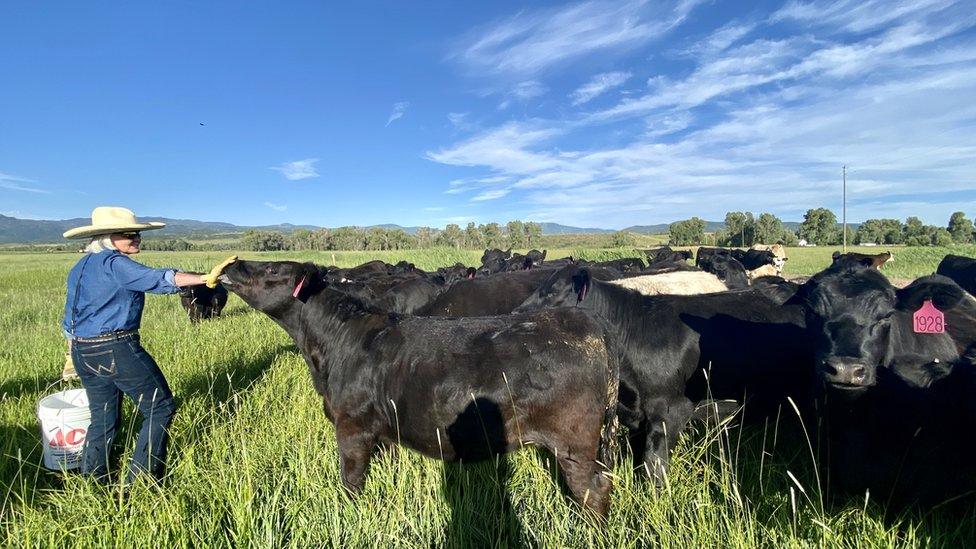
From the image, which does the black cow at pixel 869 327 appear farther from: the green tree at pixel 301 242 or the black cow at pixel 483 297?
the green tree at pixel 301 242

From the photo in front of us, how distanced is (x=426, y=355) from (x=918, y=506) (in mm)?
3407

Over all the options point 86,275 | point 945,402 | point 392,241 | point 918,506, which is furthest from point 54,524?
point 392,241

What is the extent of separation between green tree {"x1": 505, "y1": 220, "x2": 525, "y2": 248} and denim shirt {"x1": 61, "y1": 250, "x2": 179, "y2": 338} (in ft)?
266

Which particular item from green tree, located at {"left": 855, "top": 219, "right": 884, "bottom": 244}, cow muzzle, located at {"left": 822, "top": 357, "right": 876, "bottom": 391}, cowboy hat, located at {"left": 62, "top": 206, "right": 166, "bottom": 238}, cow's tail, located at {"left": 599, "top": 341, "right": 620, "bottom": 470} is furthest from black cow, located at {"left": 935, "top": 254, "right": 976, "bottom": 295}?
green tree, located at {"left": 855, "top": 219, "right": 884, "bottom": 244}

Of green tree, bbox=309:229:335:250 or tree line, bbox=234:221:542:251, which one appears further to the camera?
green tree, bbox=309:229:335:250

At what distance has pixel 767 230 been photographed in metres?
67.8

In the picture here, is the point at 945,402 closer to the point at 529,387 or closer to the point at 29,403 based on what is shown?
the point at 529,387

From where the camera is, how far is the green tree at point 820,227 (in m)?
70.6

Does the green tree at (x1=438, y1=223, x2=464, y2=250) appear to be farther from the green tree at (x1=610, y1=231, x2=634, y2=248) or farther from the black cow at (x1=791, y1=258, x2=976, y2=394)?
the black cow at (x1=791, y1=258, x2=976, y2=394)

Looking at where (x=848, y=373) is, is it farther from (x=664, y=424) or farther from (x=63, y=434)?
(x=63, y=434)

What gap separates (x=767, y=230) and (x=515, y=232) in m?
42.1

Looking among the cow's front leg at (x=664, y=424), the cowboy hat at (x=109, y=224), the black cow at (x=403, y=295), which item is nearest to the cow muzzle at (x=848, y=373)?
the cow's front leg at (x=664, y=424)

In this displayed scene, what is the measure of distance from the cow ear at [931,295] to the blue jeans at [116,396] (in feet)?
19.4

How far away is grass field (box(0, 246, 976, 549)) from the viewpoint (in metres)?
2.98
